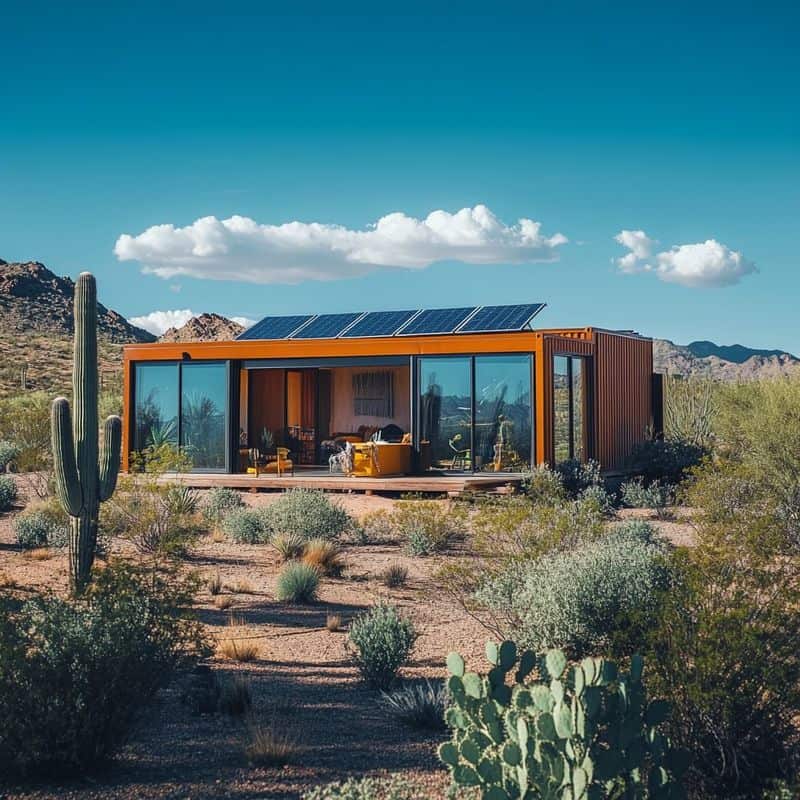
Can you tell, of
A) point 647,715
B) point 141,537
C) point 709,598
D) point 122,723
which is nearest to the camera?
point 647,715

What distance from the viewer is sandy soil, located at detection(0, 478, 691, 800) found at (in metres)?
5.04

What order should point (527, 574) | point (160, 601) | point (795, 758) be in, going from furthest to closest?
point (527, 574)
point (160, 601)
point (795, 758)

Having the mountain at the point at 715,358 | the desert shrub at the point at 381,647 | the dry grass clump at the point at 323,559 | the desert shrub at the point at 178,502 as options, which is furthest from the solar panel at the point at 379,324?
the mountain at the point at 715,358

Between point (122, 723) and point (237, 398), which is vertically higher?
point (237, 398)

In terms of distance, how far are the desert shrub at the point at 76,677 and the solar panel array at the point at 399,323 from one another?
1249 centimetres

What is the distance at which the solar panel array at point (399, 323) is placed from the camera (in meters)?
18.0

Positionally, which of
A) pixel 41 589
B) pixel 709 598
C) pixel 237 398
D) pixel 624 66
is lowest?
pixel 41 589

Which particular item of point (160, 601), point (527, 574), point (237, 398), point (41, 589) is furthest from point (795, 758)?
point (237, 398)

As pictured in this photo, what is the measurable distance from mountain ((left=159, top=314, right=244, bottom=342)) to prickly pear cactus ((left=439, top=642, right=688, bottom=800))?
5361cm

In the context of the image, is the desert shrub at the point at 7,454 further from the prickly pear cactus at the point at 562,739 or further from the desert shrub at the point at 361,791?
the prickly pear cactus at the point at 562,739

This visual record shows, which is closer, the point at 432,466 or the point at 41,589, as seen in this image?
the point at 41,589

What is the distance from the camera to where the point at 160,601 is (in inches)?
240

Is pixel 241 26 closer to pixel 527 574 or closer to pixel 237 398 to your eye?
pixel 237 398

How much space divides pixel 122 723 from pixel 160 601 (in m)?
0.97
